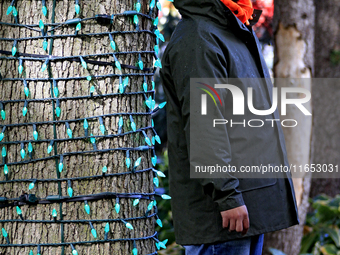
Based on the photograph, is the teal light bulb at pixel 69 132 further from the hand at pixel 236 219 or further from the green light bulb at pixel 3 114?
the hand at pixel 236 219

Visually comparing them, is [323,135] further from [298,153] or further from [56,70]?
[56,70]

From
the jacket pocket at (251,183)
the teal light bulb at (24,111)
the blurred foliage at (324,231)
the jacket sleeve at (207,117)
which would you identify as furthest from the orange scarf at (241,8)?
the blurred foliage at (324,231)

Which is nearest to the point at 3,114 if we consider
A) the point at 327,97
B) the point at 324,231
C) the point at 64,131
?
the point at 64,131

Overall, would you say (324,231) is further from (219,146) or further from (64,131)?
(64,131)

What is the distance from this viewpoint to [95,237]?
64.0 inches

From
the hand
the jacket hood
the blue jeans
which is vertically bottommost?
the blue jeans

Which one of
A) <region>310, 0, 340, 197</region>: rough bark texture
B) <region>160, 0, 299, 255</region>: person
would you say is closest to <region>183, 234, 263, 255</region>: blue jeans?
<region>160, 0, 299, 255</region>: person

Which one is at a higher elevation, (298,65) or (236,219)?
(298,65)

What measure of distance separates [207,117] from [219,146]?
5.3 inches

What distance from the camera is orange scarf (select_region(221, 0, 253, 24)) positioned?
1812 millimetres

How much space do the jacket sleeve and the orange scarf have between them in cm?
27

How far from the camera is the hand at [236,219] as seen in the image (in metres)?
1.54

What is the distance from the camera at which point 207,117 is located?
5.24 feet

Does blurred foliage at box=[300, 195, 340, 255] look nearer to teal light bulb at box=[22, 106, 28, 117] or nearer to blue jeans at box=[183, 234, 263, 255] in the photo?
blue jeans at box=[183, 234, 263, 255]
